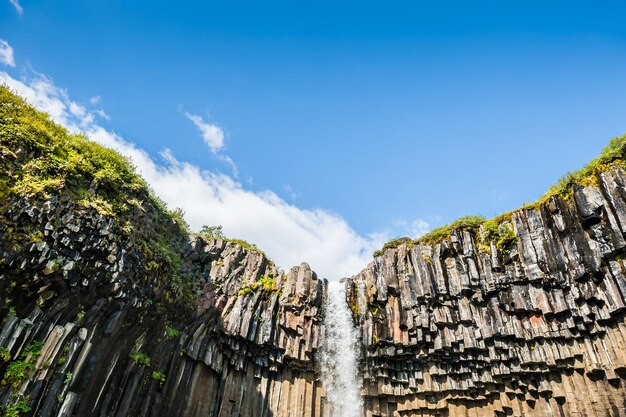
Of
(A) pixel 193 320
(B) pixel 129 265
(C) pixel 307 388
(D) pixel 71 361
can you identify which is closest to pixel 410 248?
(C) pixel 307 388

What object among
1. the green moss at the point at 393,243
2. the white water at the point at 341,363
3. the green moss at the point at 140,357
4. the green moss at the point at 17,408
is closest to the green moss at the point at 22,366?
the green moss at the point at 17,408

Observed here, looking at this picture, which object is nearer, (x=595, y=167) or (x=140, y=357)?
(x=140, y=357)

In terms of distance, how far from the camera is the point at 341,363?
2497 cm

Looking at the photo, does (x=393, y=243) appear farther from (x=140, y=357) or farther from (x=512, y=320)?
(x=140, y=357)

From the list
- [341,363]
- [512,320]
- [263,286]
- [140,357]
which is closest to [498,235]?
[512,320]

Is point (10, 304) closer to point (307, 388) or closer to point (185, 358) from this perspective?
point (185, 358)

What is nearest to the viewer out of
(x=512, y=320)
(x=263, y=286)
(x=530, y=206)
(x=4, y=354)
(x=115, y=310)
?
(x=4, y=354)

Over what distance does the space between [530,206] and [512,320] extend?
22.3ft

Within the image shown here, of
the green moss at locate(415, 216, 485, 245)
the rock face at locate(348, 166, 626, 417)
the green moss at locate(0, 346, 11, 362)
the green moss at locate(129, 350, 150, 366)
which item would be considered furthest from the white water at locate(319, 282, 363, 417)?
the green moss at locate(0, 346, 11, 362)

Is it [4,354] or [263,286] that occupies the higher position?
[263,286]

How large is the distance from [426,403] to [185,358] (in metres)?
14.7

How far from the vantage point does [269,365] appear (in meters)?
23.3

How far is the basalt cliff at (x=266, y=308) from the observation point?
11.6 metres

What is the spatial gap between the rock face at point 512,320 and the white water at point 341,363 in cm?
85
